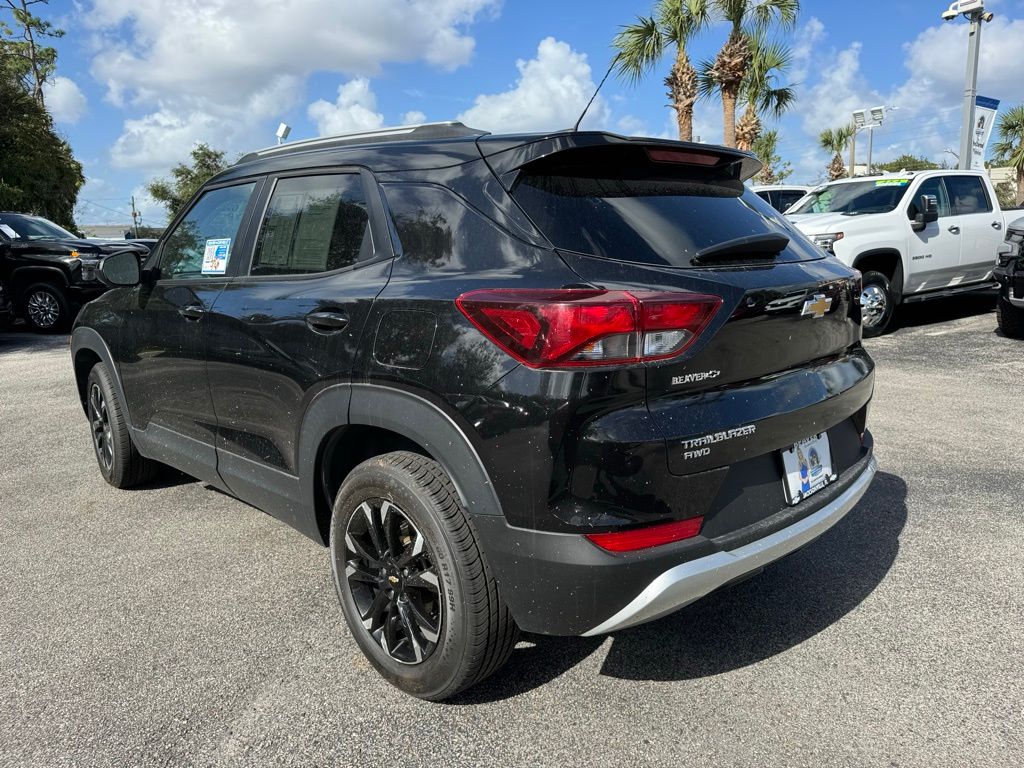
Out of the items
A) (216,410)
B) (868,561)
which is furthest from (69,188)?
(868,561)

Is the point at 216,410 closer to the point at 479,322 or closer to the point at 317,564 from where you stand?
the point at 317,564

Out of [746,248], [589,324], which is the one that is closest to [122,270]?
[589,324]

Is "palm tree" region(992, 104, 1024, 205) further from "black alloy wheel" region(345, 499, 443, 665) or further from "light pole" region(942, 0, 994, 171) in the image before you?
"black alloy wheel" region(345, 499, 443, 665)

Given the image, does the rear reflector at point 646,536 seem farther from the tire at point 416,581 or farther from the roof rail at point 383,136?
the roof rail at point 383,136

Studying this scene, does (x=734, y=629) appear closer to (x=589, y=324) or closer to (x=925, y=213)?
(x=589, y=324)

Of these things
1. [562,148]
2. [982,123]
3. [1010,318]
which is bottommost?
[1010,318]

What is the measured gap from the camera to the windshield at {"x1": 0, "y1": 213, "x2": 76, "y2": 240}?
12.4 m

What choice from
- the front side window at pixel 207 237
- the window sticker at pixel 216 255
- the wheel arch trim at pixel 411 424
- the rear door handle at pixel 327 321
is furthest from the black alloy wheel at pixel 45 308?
the wheel arch trim at pixel 411 424

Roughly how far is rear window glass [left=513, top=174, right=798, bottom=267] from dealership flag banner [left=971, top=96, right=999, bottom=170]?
1472cm

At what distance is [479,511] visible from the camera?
2.25m

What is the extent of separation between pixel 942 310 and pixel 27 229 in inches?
560

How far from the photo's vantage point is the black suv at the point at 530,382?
2131 millimetres

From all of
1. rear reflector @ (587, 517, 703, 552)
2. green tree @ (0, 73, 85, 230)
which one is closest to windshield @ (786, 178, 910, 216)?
rear reflector @ (587, 517, 703, 552)

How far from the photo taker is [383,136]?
311cm
